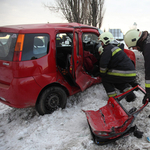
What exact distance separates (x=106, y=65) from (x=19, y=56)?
181cm

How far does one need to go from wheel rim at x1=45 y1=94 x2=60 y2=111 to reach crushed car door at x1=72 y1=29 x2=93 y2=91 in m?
0.60

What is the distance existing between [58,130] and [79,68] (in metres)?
1.48

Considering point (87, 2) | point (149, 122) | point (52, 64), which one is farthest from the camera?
point (87, 2)

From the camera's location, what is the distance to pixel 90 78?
148 inches

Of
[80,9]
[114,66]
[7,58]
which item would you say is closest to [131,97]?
[114,66]

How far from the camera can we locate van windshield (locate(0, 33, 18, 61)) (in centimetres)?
258

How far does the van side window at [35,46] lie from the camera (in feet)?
8.63

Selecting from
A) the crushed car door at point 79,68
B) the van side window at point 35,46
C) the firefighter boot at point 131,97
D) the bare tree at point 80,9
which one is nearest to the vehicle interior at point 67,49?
the crushed car door at point 79,68

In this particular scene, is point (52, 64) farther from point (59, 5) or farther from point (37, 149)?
point (59, 5)

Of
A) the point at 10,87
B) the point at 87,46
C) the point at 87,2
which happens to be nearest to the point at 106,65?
the point at 87,46

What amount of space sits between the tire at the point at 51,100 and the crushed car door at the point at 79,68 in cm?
46

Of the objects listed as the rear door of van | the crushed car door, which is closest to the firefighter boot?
the crushed car door

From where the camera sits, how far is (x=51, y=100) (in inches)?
121

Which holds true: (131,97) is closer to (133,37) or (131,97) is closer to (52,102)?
(133,37)
